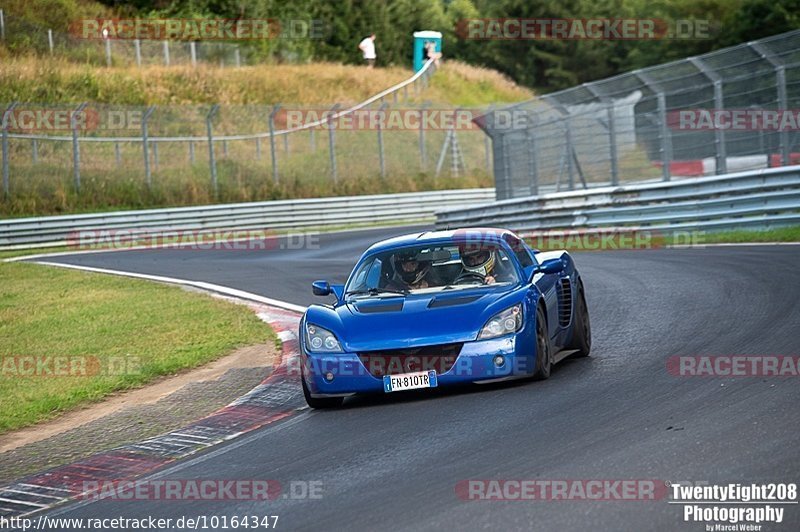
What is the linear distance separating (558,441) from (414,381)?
192 cm

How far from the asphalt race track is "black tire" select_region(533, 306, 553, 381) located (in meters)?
0.09

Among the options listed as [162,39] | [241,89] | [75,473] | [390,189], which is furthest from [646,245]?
[162,39]

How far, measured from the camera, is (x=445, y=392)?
30.4 feet

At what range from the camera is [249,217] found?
36.1 m

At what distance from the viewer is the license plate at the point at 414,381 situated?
8.79m

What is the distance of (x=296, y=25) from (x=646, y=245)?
4066 centimetres

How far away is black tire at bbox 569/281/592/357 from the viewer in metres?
10.3

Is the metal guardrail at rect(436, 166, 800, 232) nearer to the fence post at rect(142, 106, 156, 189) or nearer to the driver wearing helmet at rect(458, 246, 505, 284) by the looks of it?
the driver wearing helmet at rect(458, 246, 505, 284)

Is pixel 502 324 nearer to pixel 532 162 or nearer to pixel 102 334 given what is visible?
pixel 102 334

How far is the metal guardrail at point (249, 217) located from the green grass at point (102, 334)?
36.0 feet

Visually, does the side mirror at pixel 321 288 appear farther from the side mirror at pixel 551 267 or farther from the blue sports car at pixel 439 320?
the side mirror at pixel 551 267
